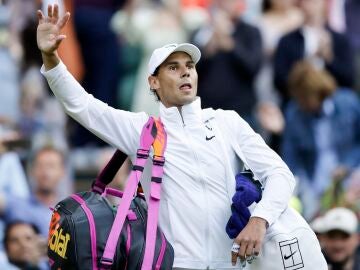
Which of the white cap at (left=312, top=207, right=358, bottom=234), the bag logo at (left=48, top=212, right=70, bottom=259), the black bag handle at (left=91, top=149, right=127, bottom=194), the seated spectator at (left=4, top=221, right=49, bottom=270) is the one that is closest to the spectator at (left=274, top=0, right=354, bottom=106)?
the white cap at (left=312, top=207, right=358, bottom=234)

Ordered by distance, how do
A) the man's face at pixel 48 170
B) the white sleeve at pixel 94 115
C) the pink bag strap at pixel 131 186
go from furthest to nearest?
the man's face at pixel 48 170
the white sleeve at pixel 94 115
the pink bag strap at pixel 131 186

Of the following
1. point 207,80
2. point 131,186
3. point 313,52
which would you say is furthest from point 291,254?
point 313,52

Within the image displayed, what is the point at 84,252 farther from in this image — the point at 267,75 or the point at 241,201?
the point at 267,75

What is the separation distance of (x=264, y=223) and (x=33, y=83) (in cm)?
582

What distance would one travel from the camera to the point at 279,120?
41.3ft

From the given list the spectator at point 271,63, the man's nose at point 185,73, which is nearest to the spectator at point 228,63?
the spectator at point 271,63

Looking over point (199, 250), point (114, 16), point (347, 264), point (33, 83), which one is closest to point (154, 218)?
point (199, 250)

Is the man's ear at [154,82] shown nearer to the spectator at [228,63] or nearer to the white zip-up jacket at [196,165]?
the white zip-up jacket at [196,165]

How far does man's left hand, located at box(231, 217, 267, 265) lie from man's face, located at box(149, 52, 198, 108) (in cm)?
81

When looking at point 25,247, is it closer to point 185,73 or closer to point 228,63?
point 228,63

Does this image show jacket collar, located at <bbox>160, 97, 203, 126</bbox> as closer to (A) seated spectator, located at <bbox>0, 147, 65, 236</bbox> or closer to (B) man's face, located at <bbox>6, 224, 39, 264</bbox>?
(B) man's face, located at <bbox>6, 224, 39, 264</bbox>

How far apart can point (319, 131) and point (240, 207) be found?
5.20m

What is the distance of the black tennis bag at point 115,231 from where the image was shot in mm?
6777

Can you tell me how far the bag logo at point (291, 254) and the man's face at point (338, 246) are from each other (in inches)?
116
